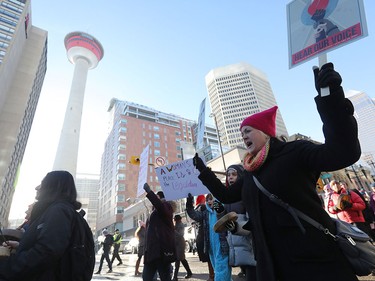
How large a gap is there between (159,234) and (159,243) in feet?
0.48

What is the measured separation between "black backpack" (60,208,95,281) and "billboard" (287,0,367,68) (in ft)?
9.19

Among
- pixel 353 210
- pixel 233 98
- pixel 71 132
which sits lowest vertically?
pixel 353 210

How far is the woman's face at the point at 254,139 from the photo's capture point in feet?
6.46

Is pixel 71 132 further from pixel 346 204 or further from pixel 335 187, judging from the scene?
pixel 346 204

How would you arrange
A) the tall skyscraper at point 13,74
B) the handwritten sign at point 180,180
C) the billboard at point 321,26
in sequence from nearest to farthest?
the billboard at point 321,26 < the handwritten sign at point 180,180 < the tall skyscraper at point 13,74

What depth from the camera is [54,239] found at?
1.78 metres

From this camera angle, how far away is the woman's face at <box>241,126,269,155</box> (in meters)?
1.97

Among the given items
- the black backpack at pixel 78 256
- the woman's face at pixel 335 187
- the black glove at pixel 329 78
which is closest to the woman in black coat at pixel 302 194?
the black glove at pixel 329 78

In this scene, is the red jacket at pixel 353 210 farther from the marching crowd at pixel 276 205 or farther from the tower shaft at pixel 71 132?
the tower shaft at pixel 71 132

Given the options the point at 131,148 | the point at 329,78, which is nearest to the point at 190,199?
the point at 329,78

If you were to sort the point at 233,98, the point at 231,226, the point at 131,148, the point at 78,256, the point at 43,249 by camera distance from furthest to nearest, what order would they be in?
the point at 233,98, the point at 131,148, the point at 231,226, the point at 78,256, the point at 43,249

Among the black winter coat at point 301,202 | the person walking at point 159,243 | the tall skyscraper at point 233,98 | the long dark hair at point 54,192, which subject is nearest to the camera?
the black winter coat at point 301,202

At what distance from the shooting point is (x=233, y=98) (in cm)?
12488

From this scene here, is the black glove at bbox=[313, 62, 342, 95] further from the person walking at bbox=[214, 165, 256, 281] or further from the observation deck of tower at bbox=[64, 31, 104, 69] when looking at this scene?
the observation deck of tower at bbox=[64, 31, 104, 69]
